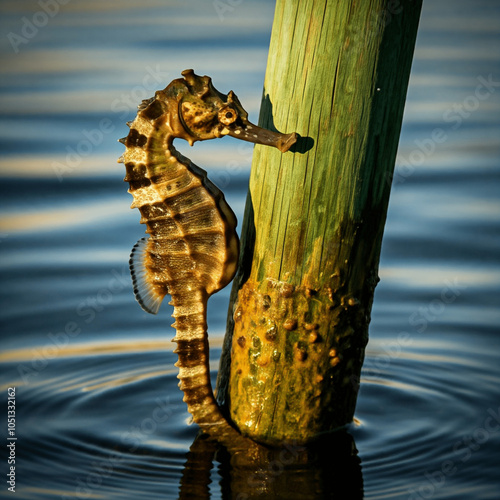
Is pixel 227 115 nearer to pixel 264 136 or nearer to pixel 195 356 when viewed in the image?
pixel 264 136

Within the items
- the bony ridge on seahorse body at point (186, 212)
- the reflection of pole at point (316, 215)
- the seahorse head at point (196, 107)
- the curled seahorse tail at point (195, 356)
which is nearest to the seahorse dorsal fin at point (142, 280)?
the bony ridge on seahorse body at point (186, 212)

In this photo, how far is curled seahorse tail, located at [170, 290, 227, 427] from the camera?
4016mm

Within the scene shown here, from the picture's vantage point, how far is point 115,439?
14.6 ft

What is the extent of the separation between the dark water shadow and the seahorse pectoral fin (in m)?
1.44

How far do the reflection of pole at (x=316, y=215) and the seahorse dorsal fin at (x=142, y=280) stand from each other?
1.28 ft

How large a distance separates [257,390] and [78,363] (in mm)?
1838

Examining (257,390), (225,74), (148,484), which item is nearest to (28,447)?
(148,484)

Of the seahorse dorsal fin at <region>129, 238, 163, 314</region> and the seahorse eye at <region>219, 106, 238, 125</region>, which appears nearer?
the seahorse eye at <region>219, 106, 238, 125</region>

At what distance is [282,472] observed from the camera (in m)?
3.95

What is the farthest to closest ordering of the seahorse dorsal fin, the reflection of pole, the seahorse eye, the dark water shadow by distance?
the seahorse dorsal fin
the dark water shadow
the seahorse eye
the reflection of pole

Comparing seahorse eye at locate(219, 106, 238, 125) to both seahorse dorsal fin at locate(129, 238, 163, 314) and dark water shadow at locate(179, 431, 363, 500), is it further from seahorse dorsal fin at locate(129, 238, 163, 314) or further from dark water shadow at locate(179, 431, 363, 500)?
dark water shadow at locate(179, 431, 363, 500)

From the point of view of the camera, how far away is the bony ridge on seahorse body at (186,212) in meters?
3.72

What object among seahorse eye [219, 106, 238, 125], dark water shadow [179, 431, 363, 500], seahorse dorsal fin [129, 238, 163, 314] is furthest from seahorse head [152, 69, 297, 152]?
dark water shadow [179, 431, 363, 500]

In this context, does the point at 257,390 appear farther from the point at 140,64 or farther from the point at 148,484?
the point at 140,64
